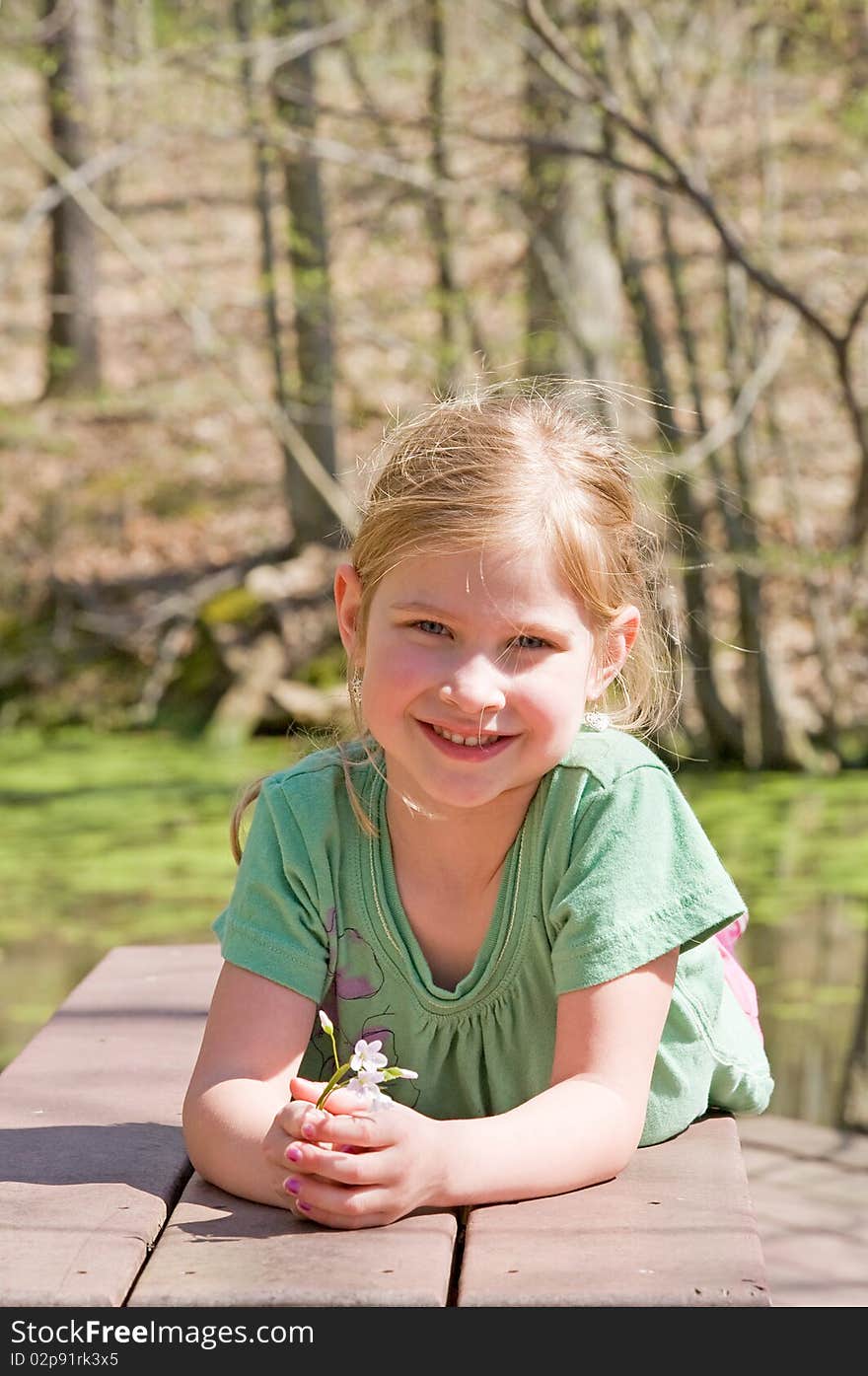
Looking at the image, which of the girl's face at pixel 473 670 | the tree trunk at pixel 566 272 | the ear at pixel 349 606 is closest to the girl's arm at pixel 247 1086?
the girl's face at pixel 473 670

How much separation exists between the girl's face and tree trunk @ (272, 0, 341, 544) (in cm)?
751

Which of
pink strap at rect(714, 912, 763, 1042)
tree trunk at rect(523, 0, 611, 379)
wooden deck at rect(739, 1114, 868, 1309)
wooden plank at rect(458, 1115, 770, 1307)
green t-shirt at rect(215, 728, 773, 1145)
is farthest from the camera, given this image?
tree trunk at rect(523, 0, 611, 379)

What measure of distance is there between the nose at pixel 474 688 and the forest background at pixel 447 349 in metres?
2.60

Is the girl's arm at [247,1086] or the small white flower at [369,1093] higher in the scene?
the small white flower at [369,1093]

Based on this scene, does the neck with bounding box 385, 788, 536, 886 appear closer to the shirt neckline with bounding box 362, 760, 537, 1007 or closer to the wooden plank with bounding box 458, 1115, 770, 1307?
the shirt neckline with bounding box 362, 760, 537, 1007

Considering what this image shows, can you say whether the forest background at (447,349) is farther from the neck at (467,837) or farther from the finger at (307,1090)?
the finger at (307,1090)

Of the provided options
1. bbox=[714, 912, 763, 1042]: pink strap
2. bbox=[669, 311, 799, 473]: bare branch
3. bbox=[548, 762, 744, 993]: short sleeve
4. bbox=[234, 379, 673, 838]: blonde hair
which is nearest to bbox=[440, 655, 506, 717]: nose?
bbox=[234, 379, 673, 838]: blonde hair

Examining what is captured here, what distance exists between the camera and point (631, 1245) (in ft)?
6.05

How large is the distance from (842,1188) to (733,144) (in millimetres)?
7125

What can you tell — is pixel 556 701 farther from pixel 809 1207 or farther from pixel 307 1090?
pixel 809 1207

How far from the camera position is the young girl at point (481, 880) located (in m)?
2.03

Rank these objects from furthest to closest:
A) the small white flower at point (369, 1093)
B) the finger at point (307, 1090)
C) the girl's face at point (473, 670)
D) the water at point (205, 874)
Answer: the water at point (205, 874) → the girl's face at point (473, 670) → the finger at point (307, 1090) → the small white flower at point (369, 1093)

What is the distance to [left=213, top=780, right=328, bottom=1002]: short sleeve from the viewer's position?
2188 mm
